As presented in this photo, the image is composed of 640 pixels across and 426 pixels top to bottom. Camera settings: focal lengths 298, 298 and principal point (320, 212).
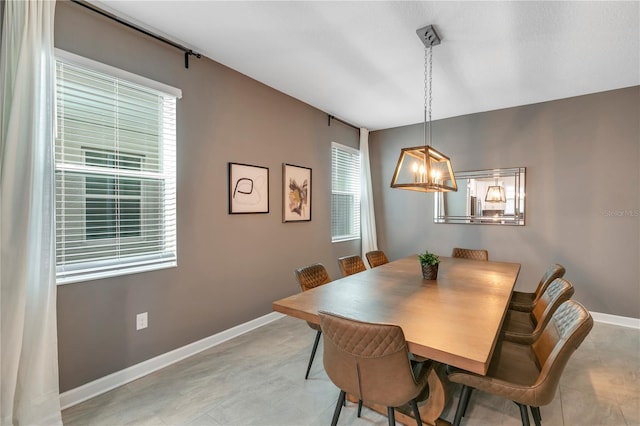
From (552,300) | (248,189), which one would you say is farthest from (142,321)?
(552,300)

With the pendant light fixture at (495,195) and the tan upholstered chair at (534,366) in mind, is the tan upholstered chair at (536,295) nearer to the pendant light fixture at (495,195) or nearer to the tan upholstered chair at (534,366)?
the tan upholstered chair at (534,366)

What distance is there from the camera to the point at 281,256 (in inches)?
143

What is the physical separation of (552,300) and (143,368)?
2974 millimetres

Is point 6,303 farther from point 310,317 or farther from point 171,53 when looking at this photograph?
point 171,53

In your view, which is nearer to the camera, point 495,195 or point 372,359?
point 372,359

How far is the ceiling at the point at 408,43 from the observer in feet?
6.80

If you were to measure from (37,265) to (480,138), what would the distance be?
4.85 meters

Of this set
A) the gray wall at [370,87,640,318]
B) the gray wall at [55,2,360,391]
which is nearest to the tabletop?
the gray wall at [55,2,360,391]

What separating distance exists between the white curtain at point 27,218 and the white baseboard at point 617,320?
516 cm

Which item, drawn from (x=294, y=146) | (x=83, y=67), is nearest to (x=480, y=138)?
(x=294, y=146)

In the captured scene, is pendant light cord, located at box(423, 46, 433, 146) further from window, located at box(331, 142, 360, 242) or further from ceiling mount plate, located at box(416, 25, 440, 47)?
window, located at box(331, 142, 360, 242)

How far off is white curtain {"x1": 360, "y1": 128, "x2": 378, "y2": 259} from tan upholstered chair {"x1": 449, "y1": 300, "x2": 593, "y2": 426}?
10.3 ft

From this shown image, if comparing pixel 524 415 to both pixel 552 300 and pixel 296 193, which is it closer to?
pixel 552 300

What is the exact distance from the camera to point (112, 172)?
2.20m
